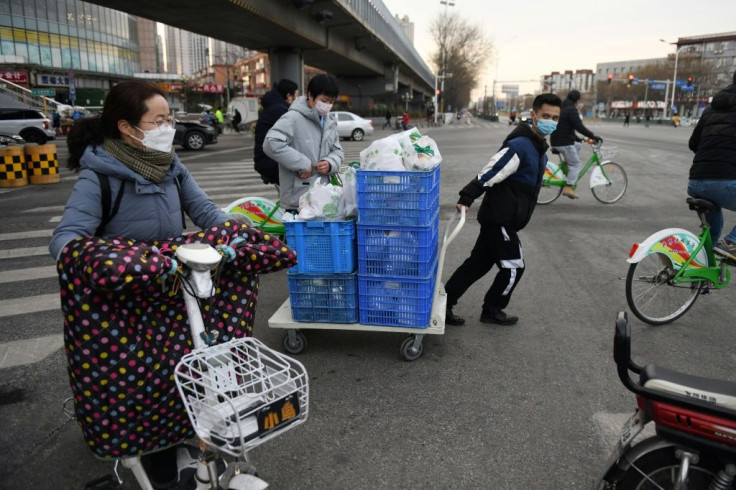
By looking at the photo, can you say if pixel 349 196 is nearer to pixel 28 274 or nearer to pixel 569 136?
pixel 28 274

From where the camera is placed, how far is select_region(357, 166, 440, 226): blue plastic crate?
143 inches

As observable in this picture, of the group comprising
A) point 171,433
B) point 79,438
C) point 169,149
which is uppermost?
point 169,149

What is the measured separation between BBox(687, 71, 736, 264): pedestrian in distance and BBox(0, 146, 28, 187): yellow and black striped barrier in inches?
520

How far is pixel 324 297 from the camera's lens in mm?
3941

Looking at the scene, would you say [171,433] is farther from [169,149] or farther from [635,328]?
[635,328]

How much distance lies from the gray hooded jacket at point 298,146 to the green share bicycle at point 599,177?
6.02 metres

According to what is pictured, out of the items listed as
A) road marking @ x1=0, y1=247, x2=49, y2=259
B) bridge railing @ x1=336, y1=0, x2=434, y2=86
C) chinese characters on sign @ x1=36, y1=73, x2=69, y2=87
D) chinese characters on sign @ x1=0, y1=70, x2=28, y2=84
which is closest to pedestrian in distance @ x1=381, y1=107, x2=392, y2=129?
bridge railing @ x1=336, y1=0, x2=434, y2=86

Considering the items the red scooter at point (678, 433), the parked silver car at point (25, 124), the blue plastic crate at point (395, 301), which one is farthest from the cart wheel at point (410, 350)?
the parked silver car at point (25, 124)

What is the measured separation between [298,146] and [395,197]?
148 cm

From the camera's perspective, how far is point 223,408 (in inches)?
71.0

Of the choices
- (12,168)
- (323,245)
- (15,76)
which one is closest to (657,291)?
(323,245)

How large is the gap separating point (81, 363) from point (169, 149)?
93 centimetres

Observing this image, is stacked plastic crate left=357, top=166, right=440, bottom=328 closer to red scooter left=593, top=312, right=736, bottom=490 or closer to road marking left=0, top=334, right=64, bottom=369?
red scooter left=593, top=312, right=736, bottom=490

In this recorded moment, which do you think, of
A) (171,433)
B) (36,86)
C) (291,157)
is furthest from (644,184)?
(36,86)
